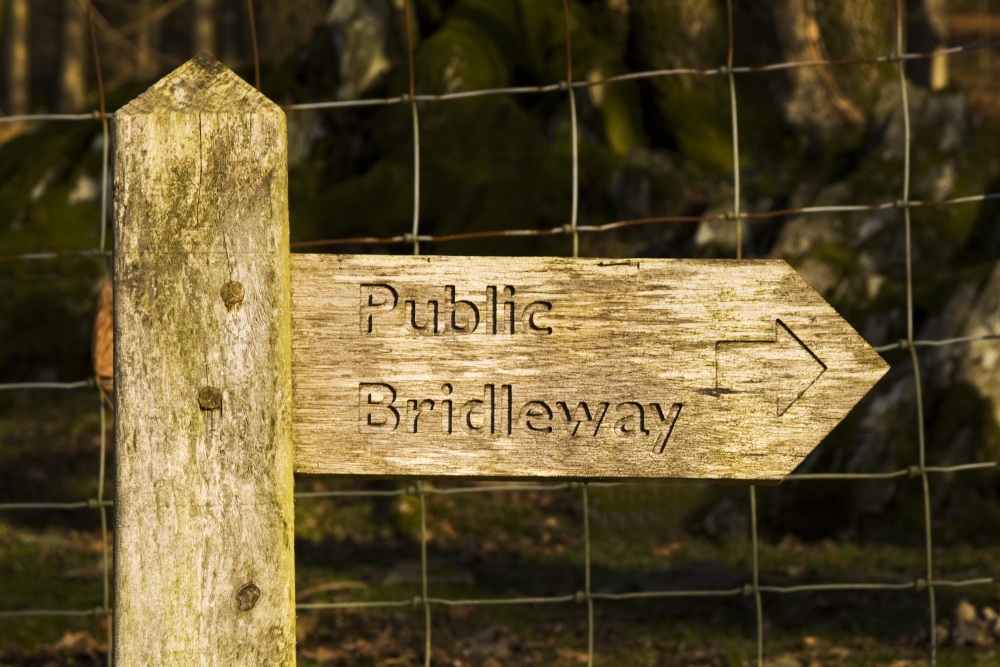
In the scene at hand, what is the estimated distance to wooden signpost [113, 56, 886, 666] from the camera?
6.48ft

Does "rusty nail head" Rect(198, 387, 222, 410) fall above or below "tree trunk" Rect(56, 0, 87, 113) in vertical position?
below

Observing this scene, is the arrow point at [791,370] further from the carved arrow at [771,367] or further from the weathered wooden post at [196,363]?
the weathered wooden post at [196,363]

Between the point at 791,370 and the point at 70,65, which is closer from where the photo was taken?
the point at 791,370

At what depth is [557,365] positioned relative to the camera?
6.78ft

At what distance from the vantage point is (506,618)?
18.1 feet

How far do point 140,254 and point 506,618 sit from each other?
12.9ft

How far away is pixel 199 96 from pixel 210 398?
54 cm

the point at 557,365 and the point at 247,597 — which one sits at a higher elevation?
the point at 557,365

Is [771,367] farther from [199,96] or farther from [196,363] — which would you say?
[199,96]

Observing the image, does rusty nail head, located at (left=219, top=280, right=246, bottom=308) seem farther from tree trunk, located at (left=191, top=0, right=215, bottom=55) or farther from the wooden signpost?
tree trunk, located at (left=191, top=0, right=215, bottom=55)

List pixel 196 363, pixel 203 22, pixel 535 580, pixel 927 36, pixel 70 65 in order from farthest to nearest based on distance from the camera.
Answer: pixel 203 22 < pixel 70 65 < pixel 927 36 < pixel 535 580 < pixel 196 363

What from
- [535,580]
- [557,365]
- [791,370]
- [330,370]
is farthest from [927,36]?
[330,370]

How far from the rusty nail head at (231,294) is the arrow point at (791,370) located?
0.99 m

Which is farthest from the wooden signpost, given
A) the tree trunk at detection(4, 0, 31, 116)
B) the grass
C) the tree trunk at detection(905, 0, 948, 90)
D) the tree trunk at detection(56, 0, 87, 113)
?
the tree trunk at detection(4, 0, 31, 116)
